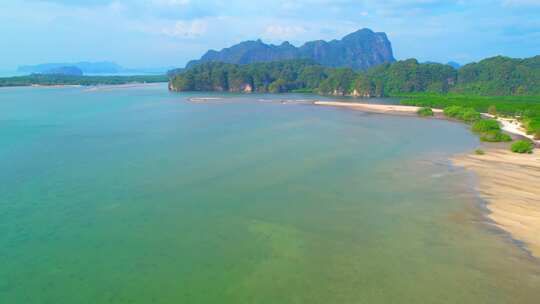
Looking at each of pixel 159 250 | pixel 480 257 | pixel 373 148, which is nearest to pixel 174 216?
pixel 159 250

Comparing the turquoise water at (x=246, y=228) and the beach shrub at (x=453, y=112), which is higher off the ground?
the beach shrub at (x=453, y=112)

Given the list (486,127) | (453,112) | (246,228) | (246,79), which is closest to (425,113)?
(453,112)

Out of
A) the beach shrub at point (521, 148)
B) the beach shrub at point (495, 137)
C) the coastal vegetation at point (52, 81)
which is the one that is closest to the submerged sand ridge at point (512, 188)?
the beach shrub at point (521, 148)

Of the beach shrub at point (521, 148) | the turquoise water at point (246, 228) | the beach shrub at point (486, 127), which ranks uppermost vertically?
the beach shrub at point (486, 127)

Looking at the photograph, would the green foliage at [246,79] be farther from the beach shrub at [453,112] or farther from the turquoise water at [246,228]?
the turquoise water at [246,228]

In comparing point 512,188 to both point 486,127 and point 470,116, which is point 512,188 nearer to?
point 486,127

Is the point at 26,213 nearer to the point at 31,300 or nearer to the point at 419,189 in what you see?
the point at 31,300
